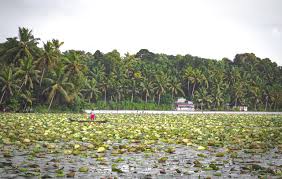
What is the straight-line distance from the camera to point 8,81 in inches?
1619

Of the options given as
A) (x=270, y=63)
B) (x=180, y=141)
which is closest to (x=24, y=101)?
(x=180, y=141)

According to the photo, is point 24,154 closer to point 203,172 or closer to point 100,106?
point 203,172

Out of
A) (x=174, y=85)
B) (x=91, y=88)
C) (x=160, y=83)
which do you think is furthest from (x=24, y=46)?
(x=174, y=85)

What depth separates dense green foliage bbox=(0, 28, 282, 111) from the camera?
43.3 metres

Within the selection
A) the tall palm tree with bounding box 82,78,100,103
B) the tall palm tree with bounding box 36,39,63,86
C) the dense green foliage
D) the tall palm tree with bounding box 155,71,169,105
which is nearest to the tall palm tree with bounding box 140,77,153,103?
the dense green foliage

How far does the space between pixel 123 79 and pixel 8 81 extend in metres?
33.2

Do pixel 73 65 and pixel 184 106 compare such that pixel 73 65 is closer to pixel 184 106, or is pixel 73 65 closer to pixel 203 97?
pixel 184 106

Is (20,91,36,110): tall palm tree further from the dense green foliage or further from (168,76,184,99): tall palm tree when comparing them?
(168,76,184,99): tall palm tree

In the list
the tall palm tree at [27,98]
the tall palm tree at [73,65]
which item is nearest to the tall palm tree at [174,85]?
the tall palm tree at [73,65]

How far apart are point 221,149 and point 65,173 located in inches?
252

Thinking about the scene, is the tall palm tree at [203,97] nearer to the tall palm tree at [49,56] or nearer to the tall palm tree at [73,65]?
the tall palm tree at [73,65]

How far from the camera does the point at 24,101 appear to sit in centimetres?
4391

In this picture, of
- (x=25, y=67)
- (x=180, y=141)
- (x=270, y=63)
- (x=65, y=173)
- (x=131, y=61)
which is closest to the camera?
(x=65, y=173)

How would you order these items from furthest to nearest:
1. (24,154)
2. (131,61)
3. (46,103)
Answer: (131,61) < (46,103) < (24,154)
